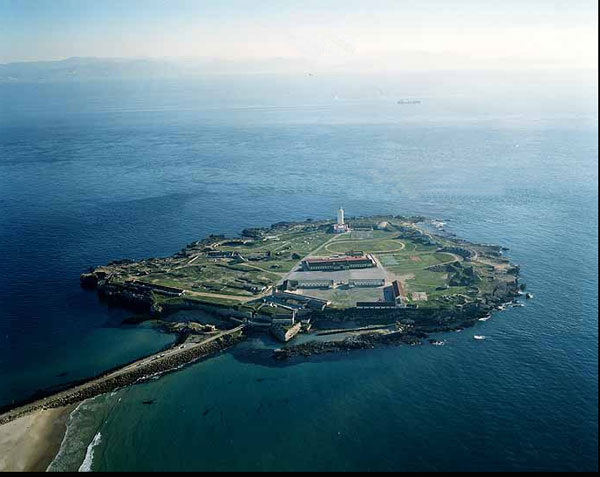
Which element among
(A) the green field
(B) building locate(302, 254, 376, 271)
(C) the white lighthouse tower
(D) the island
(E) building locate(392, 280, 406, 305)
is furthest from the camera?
(C) the white lighthouse tower

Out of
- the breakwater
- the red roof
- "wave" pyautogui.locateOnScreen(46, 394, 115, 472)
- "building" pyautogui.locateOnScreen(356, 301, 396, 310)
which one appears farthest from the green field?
"wave" pyautogui.locateOnScreen(46, 394, 115, 472)

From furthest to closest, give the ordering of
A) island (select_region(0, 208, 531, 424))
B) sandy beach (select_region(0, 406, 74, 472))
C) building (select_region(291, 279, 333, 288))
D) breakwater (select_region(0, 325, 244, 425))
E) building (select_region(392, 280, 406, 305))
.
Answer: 1. building (select_region(291, 279, 333, 288))
2. building (select_region(392, 280, 406, 305))
3. island (select_region(0, 208, 531, 424))
4. breakwater (select_region(0, 325, 244, 425))
5. sandy beach (select_region(0, 406, 74, 472))

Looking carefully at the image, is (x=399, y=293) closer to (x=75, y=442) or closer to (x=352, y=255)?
(x=352, y=255)

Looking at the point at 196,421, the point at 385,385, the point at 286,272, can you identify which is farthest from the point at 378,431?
the point at 286,272

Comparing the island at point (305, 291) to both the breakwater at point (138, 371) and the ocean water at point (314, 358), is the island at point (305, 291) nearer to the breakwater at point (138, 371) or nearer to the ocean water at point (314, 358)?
the breakwater at point (138, 371)

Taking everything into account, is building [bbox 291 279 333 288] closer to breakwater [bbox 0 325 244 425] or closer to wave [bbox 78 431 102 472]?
breakwater [bbox 0 325 244 425]

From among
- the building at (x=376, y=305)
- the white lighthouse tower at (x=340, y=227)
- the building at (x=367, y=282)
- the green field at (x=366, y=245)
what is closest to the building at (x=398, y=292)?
the building at (x=376, y=305)
